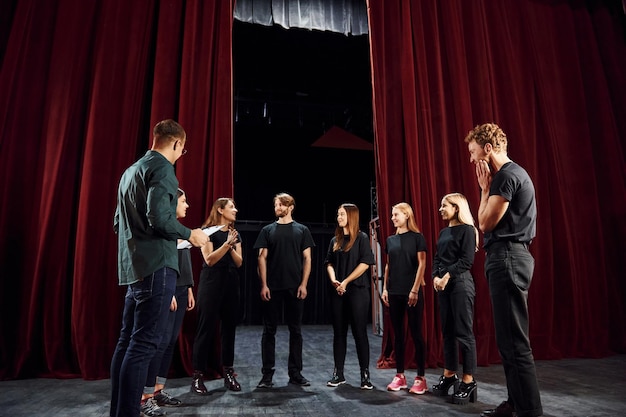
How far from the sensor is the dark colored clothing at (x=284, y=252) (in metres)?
3.19

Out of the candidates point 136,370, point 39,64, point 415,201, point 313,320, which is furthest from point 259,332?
point 136,370

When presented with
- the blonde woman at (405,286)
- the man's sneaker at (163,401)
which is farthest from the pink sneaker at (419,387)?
the man's sneaker at (163,401)

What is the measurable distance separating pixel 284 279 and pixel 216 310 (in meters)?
0.52

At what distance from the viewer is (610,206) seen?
4.61m

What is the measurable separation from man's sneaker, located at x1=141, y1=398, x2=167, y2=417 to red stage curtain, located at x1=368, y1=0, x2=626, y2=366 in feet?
6.77

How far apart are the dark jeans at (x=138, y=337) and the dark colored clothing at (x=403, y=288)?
1.67 metres

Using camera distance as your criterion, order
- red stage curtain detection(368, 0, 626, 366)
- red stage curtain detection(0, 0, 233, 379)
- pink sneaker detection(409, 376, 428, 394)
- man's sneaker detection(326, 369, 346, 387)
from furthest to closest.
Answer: red stage curtain detection(368, 0, 626, 366) < red stage curtain detection(0, 0, 233, 379) < man's sneaker detection(326, 369, 346, 387) < pink sneaker detection(409, 376, 428, 394)

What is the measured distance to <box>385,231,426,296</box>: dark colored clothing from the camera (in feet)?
9.82

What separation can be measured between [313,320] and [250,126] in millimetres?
4141

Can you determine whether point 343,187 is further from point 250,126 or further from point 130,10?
point 130,10

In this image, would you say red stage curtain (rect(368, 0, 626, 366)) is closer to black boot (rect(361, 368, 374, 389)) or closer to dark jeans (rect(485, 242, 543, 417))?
black boot (rect(361, 368, 374, 389))

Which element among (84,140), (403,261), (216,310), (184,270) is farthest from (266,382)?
(84,140)

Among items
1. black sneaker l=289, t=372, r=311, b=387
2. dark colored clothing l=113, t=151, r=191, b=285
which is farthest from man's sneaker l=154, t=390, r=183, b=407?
dark colored clothing l=113, t=151, r=191, b=285

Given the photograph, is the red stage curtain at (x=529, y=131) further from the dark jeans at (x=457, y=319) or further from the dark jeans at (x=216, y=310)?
the dark jeans at (x=216, y=310)
